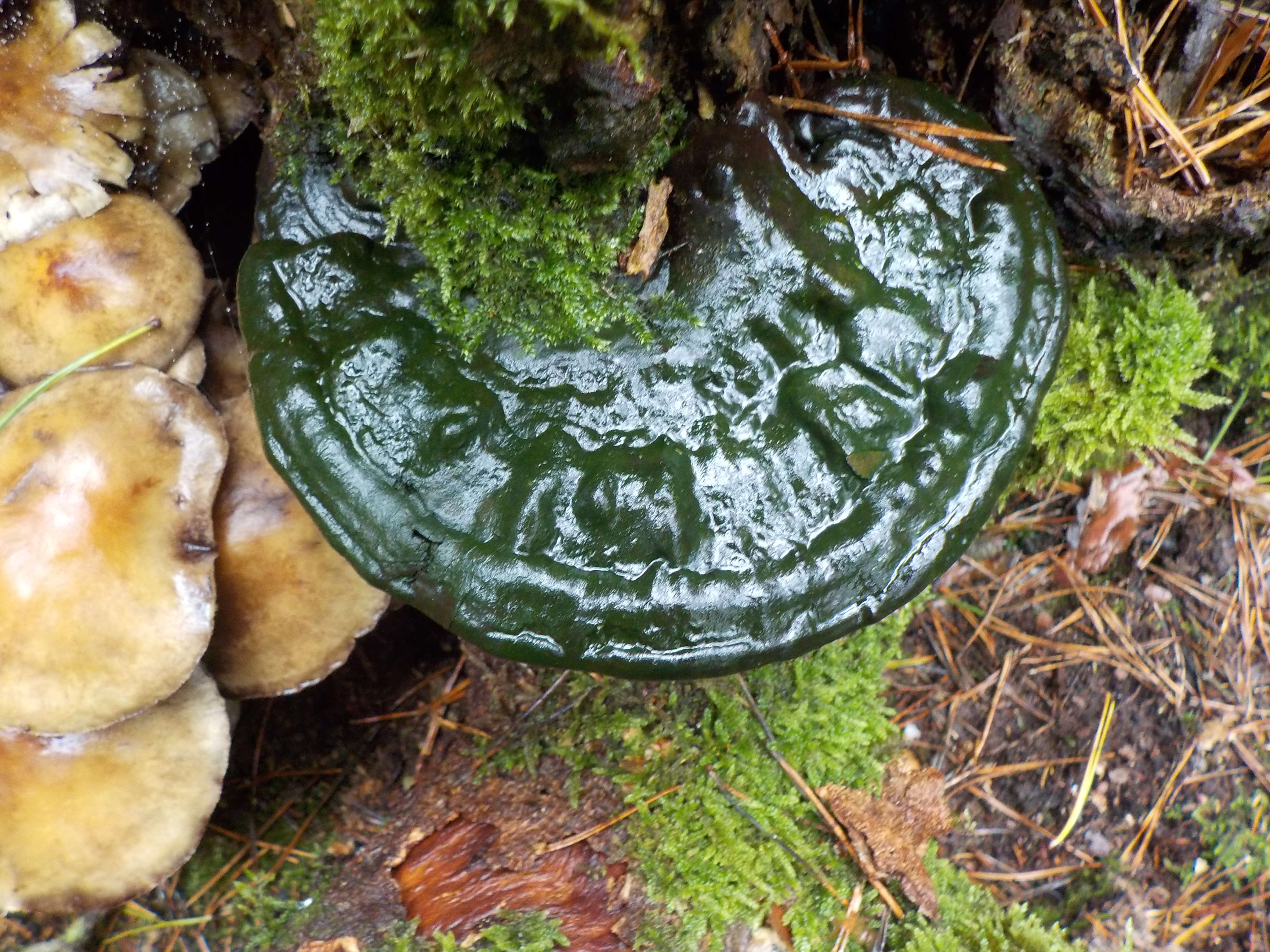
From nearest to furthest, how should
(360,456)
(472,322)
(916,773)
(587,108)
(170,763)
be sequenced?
(587,108) → (360,456) → (472,322) → (170,763) → (916,773)

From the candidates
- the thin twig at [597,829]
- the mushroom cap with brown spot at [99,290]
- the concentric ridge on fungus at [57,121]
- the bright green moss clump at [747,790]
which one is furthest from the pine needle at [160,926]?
the concentric ridge on fungus at [57,121]

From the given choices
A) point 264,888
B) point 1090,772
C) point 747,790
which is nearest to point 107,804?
point 264,888

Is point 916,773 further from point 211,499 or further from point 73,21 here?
point 73,21

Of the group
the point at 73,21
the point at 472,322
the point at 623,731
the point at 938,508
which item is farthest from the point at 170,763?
the point at 938,508

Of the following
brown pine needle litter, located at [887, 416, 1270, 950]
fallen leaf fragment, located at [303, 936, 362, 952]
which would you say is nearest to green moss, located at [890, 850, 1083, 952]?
brown pine needle litter, located at [887, 416, 1270, 950]

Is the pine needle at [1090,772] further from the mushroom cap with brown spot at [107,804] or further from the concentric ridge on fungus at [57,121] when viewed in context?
the concentric ridge on fungus at [57,121]

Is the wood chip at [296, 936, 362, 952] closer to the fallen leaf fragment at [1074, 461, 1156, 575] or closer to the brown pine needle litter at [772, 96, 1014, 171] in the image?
the brown pine needle litter at [772, 96, 1014, 171]
